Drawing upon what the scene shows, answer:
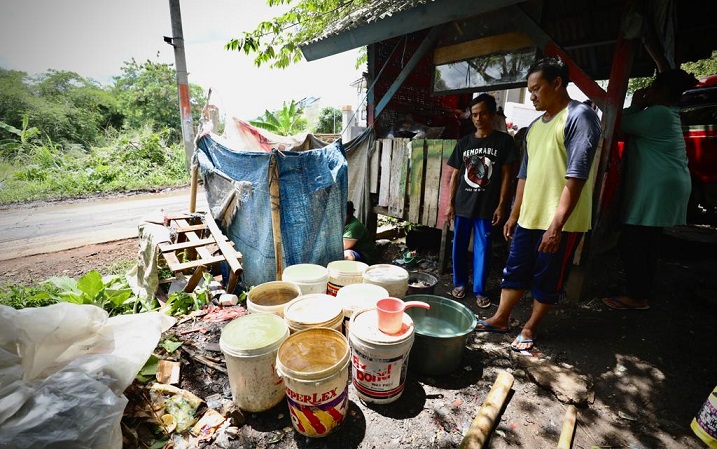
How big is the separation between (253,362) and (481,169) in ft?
10.5

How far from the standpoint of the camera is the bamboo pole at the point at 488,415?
2.07 metres

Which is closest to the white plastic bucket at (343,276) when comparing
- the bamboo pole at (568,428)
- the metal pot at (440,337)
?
the metal pot at (440,337)

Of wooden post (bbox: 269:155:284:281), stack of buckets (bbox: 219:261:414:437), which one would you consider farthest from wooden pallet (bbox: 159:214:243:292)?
stack of buckets (bbox: 219:261:414:437)

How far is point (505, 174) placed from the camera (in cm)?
370

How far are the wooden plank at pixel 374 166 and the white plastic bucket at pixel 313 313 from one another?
3387 mm

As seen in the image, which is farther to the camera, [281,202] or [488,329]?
[281,202]

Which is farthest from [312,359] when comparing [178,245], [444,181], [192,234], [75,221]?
[75,221]

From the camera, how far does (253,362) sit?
2.22 meters

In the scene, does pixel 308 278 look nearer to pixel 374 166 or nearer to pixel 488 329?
pixel 488 329

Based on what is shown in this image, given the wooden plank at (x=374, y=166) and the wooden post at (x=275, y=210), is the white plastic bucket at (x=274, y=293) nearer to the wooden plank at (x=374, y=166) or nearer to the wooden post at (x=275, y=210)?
the wooden post at (x=275, y=210)

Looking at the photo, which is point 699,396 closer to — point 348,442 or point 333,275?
point 348,442

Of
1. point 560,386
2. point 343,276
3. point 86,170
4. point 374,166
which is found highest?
point 374,166

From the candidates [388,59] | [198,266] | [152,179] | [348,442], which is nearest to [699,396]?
[348,442]

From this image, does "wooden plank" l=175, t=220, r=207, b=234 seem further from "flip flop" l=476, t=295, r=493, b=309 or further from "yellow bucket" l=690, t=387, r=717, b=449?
"yellow bucket" l=690, t=387, r=717, b=449
